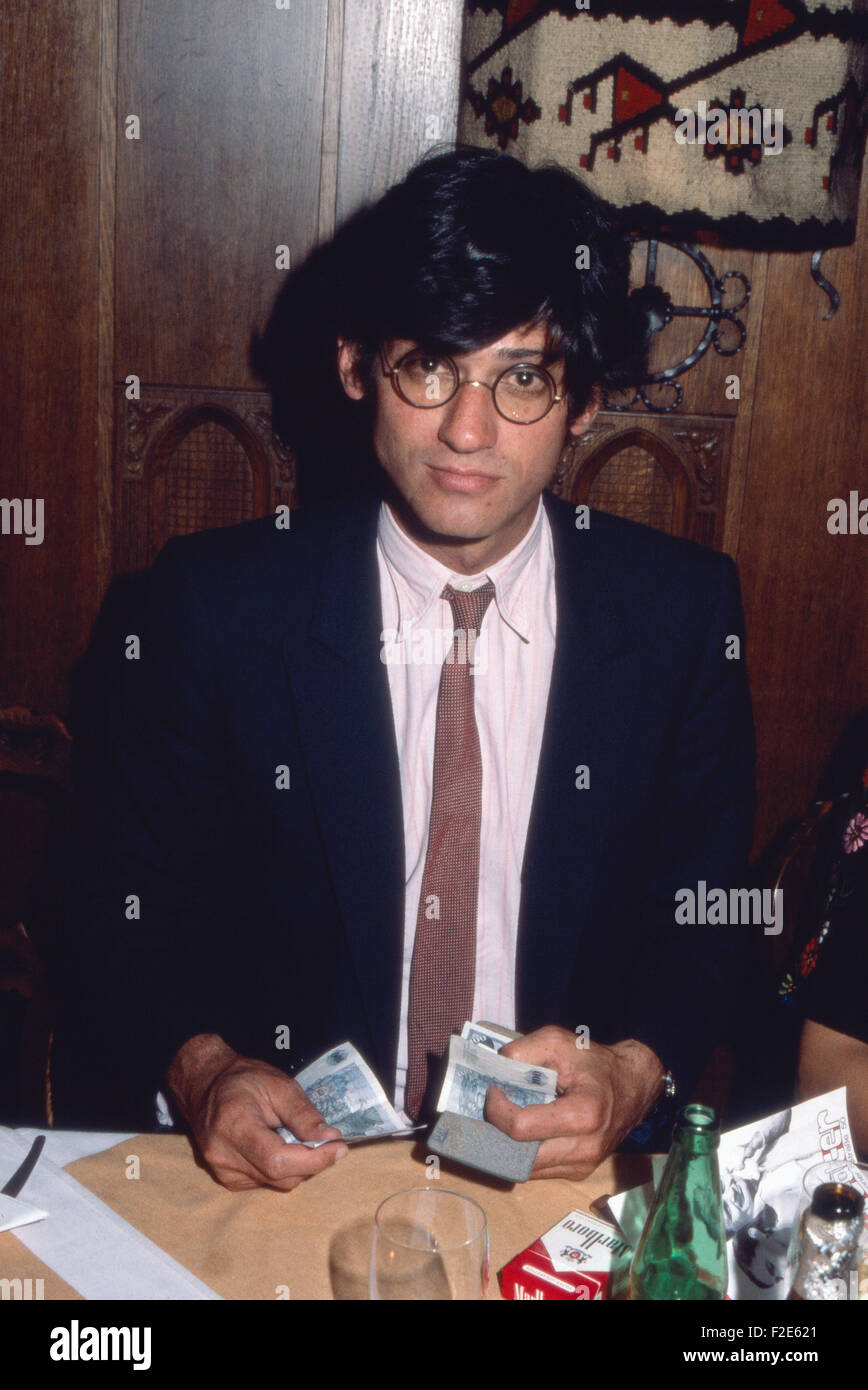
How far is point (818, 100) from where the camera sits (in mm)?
2004

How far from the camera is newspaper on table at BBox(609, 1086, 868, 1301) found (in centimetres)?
109

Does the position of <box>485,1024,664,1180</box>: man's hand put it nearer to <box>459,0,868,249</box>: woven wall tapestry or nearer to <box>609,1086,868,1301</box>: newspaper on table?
<box>609,1086,868,1301</box>: newspaper on table

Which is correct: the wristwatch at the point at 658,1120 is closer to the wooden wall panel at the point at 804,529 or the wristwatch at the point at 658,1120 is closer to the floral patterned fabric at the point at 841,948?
the floral patterned fabric at the point at 841,948

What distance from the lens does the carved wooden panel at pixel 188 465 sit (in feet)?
7.51

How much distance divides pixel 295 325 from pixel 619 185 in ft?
2.23

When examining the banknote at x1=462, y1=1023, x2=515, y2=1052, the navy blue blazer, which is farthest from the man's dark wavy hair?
the banknote at x1=462, y1=1023, x2=515, y2=1052

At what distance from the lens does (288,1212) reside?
1175 mm

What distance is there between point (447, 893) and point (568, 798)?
0.25 m

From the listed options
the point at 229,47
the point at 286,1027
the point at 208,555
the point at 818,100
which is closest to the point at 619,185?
the point at 818,100

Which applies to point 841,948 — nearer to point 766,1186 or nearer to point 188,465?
point 766,1186

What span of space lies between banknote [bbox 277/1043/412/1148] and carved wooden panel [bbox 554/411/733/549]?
1387mm

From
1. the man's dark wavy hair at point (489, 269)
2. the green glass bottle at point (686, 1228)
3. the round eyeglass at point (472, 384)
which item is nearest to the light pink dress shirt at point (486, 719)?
the round eyeglass at point (472, 384)
